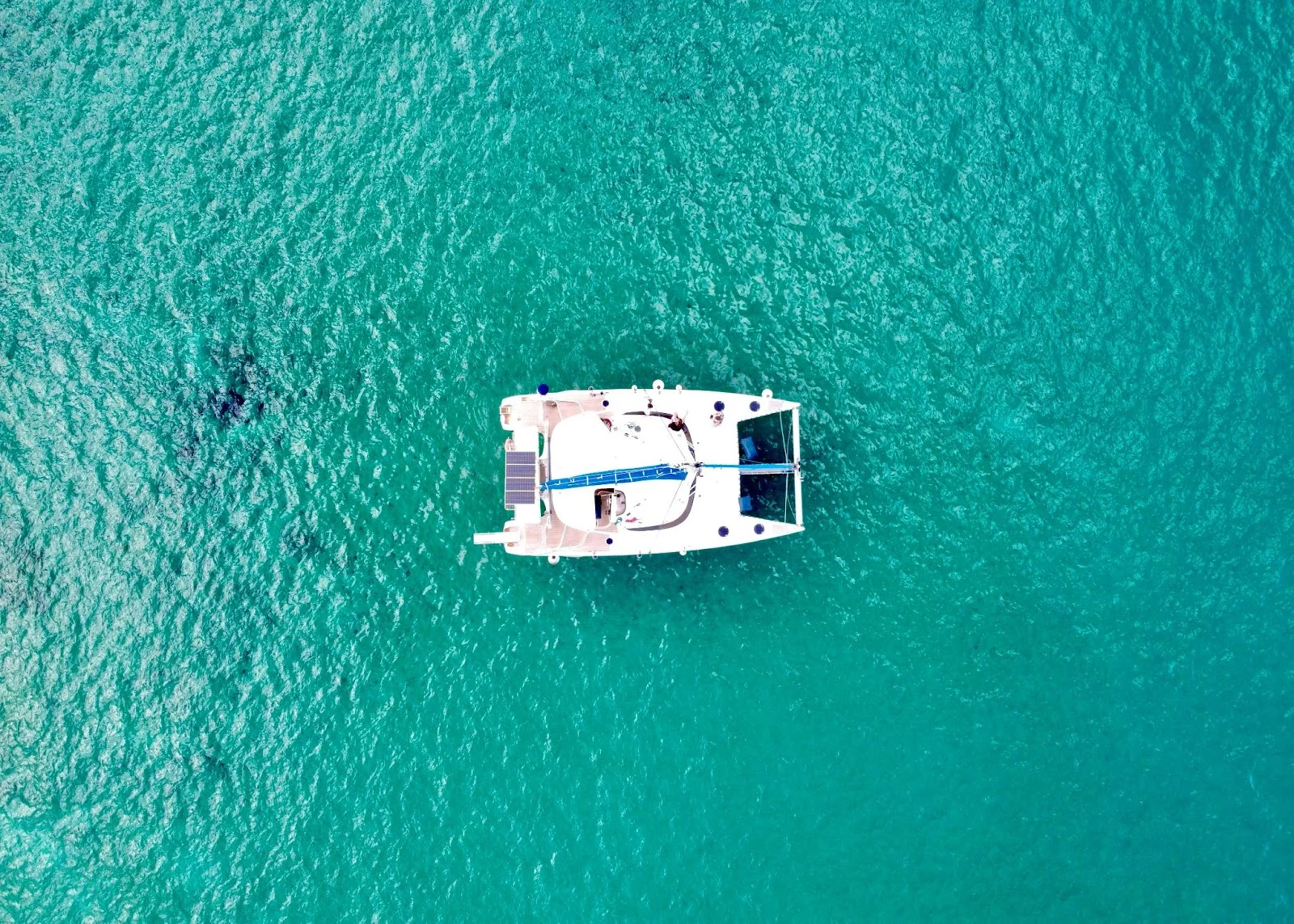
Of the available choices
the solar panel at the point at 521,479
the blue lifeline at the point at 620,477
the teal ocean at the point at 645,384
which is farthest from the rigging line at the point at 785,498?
the solar panel at the point at 521,479

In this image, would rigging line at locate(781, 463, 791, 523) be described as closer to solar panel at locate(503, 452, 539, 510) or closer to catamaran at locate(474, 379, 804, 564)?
catamaran at locate(474, 379, 804, 564)

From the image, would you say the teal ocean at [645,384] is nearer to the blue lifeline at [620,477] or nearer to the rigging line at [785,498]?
the rigging line at [785,498]

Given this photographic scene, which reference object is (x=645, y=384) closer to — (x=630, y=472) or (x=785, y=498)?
(x=630, y=472)

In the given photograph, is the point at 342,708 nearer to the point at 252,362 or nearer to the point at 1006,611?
the point at 252,362

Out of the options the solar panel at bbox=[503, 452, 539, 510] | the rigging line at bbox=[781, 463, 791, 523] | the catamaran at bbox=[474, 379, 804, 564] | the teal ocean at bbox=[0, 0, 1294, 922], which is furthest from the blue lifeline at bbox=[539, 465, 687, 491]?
the rigging line at bbox=[781, 463, 791, 523]

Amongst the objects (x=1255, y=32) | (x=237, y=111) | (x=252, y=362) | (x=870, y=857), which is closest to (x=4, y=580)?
(x=252, y=362)

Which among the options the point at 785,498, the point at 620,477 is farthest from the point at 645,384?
the point at 785,498
